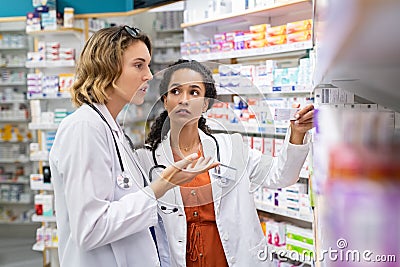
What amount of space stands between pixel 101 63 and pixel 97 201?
0.47m

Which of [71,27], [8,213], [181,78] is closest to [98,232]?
[181,78]

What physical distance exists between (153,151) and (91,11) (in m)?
5.31

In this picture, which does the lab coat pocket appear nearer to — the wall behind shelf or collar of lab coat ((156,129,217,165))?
collar of lab coat ((156,129,217,165))

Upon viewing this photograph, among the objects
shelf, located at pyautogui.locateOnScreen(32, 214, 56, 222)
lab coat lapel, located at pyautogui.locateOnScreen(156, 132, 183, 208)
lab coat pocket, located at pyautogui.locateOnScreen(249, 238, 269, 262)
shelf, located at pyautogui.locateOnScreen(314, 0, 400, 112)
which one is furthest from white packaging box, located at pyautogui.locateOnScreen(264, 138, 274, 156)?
shelf, located at pyautogui.locateOnScreen(32, 214, 56, 222)

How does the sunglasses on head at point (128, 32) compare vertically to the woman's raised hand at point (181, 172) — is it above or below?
above

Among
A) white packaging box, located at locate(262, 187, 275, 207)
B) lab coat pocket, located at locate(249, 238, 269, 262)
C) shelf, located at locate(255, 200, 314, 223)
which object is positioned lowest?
shelf, located at locate(255, 200, 314, 223)

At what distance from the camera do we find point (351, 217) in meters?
0.57

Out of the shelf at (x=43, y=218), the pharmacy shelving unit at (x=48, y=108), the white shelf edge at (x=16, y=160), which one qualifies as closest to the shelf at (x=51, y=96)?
the pharmacy shelving unit at (x=48, y=108)

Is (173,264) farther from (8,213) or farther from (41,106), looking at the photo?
(8,213)

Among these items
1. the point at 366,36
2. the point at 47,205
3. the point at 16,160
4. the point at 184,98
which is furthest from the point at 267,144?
the point at 16,160

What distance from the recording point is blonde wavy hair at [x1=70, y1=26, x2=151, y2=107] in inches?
65.8

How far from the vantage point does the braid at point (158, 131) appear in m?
1.67

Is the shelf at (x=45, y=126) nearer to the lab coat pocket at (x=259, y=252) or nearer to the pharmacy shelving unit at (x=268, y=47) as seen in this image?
the pharmacy shelving unit at (x=268, y=47)

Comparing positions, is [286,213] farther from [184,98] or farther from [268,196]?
[184,98]
